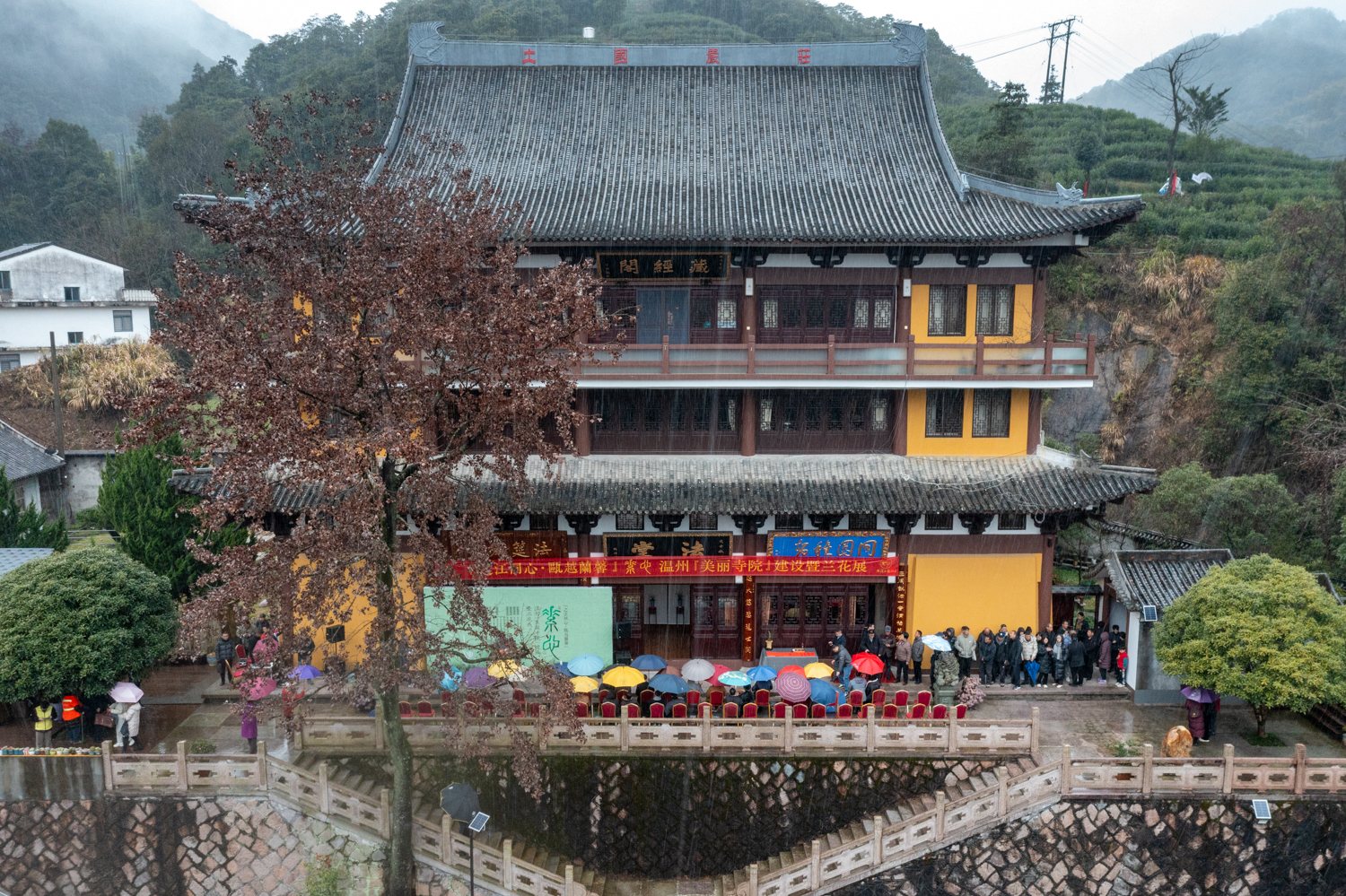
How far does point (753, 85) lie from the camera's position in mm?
23922

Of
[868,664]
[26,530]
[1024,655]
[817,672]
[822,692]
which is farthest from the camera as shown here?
[26,530]

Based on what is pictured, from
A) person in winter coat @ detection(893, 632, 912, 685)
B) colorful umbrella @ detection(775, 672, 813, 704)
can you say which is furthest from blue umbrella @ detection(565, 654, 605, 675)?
person in winter coat @ detection(893, 632, 912, 685)

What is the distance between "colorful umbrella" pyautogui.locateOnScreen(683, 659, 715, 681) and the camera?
16156mm

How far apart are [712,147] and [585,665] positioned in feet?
43.9

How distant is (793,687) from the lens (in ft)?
51.8

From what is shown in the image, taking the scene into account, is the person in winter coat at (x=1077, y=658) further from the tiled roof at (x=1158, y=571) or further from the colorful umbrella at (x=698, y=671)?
the colorful umbrella at (x=698, y=671)

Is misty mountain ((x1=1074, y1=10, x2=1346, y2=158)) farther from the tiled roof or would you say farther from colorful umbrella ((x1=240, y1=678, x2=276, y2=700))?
colorful umbrella ((x1=240, y1=678, x2=276, y2=700))

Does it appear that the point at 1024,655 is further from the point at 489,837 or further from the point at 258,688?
the point at 258,688

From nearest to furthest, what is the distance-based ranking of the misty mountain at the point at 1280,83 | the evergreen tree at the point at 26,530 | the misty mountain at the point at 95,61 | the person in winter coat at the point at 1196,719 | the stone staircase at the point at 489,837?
the stone staircase at the point at 489,837
the person in winter coat at the point at 1196,719
the evergreen tree at the point at 26,530
the misty mountain at the point at 1280,83
the misty mountain at the point at 95,61

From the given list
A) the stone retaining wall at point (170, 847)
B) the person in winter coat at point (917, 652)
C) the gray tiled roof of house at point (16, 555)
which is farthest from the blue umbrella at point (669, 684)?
the gray tiled roof of house at point (16, 555)

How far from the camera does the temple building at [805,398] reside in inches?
750

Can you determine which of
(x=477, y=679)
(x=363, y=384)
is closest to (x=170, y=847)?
(x=477, y=679)

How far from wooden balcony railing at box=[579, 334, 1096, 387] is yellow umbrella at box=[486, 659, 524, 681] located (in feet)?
21.0

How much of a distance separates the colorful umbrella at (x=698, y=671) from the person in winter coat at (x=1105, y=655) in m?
8.83
